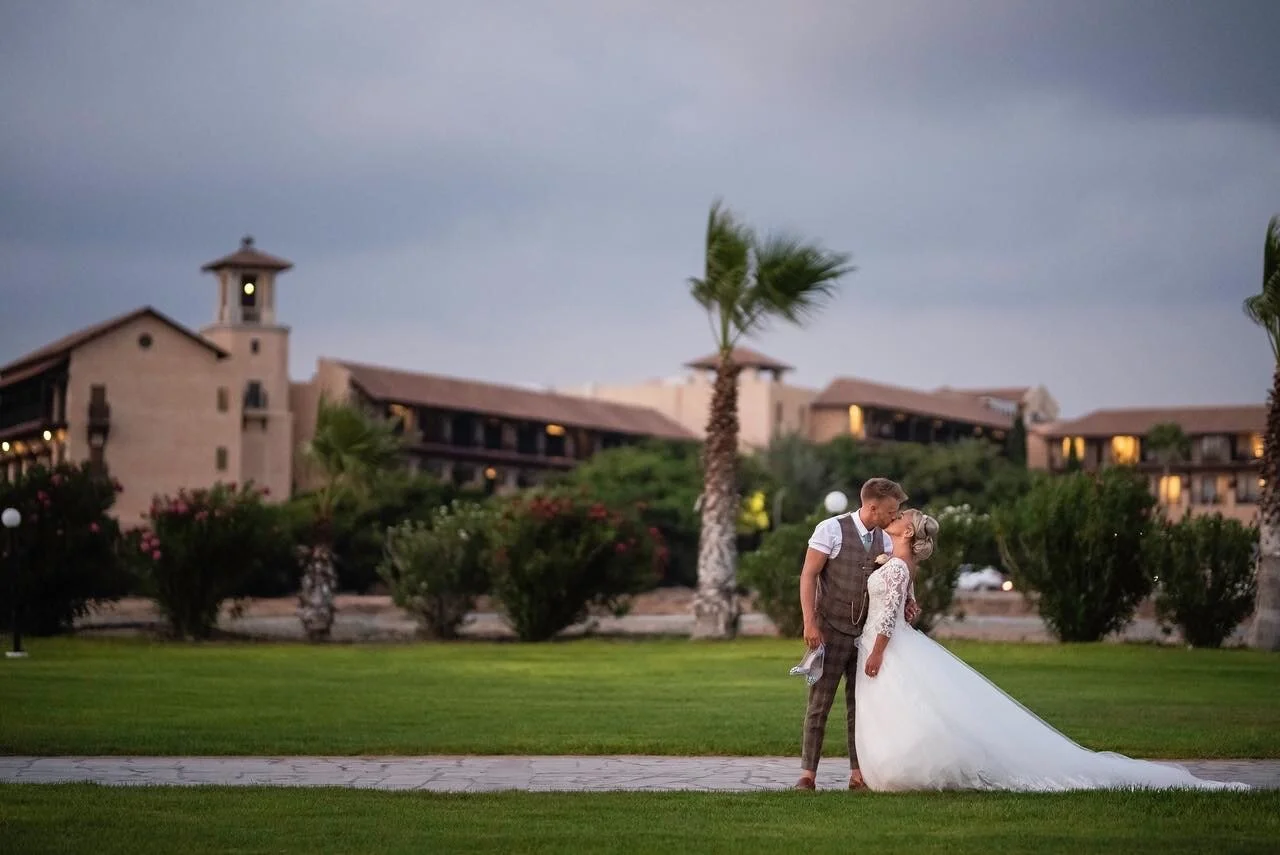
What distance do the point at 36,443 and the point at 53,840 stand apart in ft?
239

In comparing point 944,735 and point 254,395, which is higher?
point 254,395

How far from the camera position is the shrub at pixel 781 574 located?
112 feet

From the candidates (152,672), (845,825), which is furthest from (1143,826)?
(152,672)

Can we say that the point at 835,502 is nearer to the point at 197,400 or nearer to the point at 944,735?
the point at 944,735

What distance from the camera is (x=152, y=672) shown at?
24.4m

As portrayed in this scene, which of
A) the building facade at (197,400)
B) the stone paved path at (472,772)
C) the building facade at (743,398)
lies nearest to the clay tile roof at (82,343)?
the building facade at (197,400)

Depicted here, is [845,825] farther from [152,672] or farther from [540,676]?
[152,672]

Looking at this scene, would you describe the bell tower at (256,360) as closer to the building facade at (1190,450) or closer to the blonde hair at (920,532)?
the building facade at (1190,450)

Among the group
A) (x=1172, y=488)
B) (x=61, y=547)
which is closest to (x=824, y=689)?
(x=61, y=547)

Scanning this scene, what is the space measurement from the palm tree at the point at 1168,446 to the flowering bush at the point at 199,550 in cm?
8161

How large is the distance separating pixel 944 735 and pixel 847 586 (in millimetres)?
1037

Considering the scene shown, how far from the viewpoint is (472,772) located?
13.1m

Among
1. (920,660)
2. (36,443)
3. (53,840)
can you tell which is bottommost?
(53,840)

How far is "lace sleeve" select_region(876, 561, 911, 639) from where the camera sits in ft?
37.6
